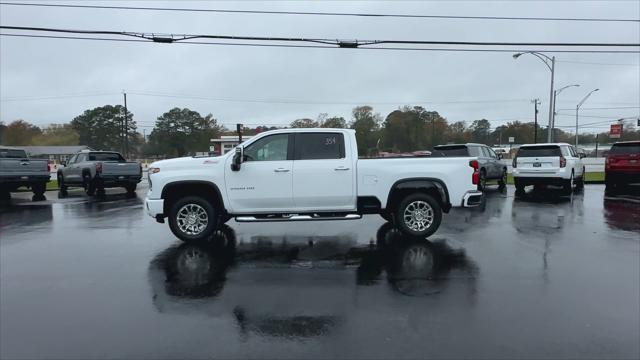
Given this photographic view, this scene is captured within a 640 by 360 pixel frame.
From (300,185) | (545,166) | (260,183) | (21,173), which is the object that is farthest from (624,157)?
(21,173)

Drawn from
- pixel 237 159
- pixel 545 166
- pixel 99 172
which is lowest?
pixel 99 172

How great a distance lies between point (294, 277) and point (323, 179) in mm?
2327

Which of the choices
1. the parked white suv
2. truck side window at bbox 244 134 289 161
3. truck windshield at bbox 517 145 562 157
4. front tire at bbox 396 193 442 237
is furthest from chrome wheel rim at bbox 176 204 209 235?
truck windshield at bbox 517 145 562 157

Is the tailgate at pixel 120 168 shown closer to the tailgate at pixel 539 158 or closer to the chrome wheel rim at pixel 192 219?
the chrome wheel rim at pixel 192 219

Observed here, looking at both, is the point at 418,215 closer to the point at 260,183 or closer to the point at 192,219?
the point at 260,183

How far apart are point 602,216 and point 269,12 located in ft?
38.5

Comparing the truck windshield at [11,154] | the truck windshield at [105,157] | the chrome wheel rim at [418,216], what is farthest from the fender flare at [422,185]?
the truck windshield at [11,154]

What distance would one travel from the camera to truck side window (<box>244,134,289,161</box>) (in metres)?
7.75

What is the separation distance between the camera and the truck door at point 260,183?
7629 millimetres

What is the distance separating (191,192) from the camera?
785cm

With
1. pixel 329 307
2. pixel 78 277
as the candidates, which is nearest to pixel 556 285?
pixel 329 307

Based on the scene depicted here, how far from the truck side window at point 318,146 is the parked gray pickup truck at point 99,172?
38.7 feet

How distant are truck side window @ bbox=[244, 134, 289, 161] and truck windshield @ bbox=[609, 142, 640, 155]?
13.3 metres

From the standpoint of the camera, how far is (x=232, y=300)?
493 cm
